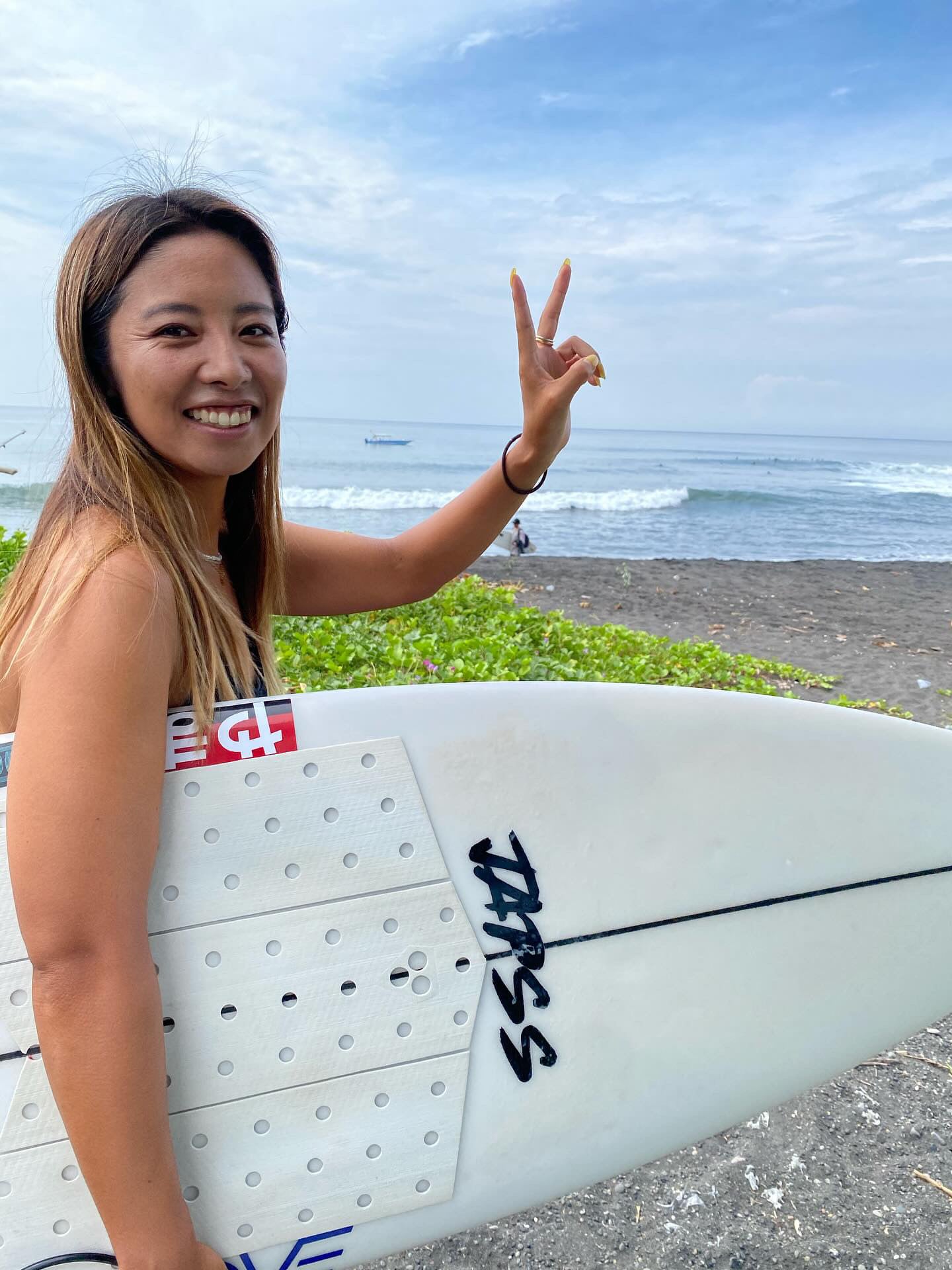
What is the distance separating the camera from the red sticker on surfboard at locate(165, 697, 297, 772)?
1257 mm

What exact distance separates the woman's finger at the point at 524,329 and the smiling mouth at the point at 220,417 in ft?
1.96

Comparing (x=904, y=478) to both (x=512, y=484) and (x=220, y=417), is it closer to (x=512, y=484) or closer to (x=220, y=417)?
(x=512, y=484)

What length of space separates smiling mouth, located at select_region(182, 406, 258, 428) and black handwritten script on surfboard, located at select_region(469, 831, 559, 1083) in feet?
2.42

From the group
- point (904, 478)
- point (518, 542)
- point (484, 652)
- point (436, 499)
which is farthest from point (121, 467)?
point (904, 478)

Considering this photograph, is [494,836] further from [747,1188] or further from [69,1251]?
[747,1188]

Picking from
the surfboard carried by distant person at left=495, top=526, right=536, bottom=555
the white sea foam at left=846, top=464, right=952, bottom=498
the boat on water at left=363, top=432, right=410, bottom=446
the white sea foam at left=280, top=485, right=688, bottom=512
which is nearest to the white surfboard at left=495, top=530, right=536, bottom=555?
the surfboard carried by distant person at left=495, top=526, right=536, bottom=555

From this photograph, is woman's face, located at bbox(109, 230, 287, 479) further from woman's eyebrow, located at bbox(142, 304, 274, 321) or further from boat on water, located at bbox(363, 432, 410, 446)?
boat on water, located at bbox(363, 432, 410, 446)

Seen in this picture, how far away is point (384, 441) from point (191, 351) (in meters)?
39.0

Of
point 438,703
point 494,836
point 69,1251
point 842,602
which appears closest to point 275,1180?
point 69,1251

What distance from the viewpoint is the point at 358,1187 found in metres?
1.37

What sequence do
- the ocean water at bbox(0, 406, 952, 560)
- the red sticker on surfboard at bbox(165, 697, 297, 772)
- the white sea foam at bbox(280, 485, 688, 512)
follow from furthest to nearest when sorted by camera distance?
the white sea foam at bbox(280, 485, 688, 512)
the ocean water at bbox(0, 406, 952, 560)
the red sticker on surfboard at bbox(165, 697, 297, 772)

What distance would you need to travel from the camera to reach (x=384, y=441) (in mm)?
39250

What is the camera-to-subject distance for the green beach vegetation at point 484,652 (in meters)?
3.78

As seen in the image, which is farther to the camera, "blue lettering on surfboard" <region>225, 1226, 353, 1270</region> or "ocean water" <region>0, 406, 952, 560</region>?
"ocean water" <region>0, 406, 952, 560</region>
